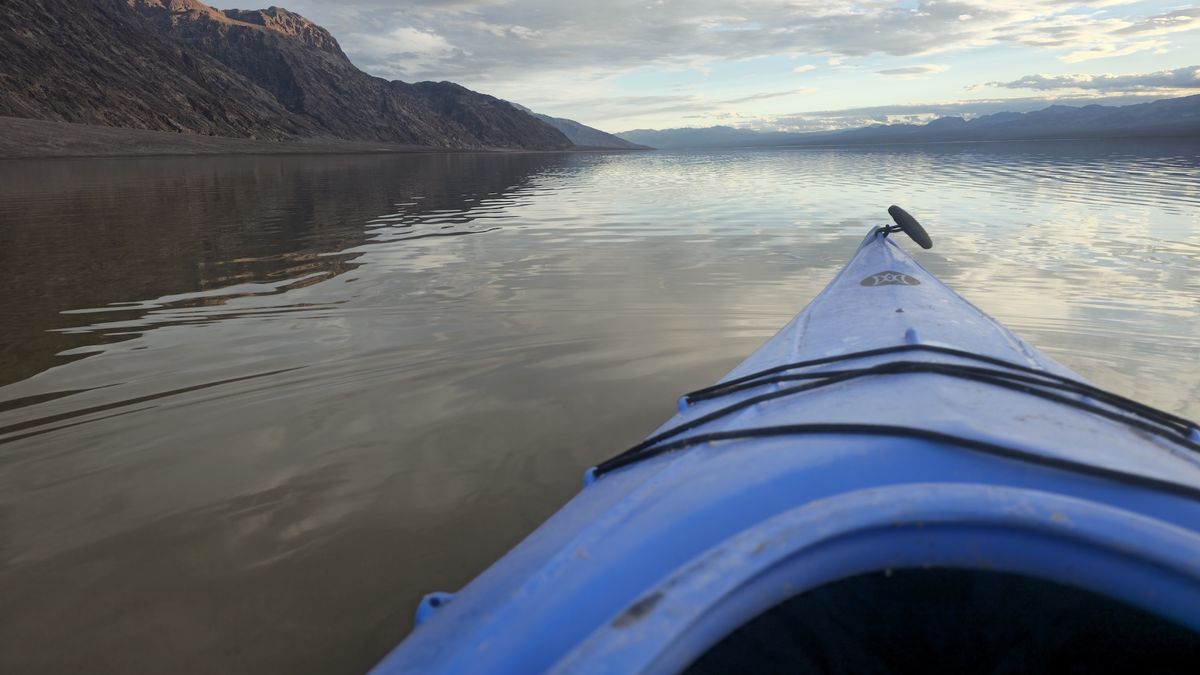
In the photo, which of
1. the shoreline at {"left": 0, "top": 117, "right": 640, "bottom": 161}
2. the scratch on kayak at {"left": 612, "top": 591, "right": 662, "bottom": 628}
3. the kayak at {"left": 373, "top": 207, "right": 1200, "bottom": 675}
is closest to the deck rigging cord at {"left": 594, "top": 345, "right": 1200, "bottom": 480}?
the kayak at {"left": 373, "top": 207, "right": 1200, "bottom": 675}

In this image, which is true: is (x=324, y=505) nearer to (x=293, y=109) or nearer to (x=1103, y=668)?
(x=1103, y=668)

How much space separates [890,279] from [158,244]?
10224 millimetres

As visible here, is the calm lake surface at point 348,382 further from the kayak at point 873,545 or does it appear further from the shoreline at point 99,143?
the shoreline at point 99,143

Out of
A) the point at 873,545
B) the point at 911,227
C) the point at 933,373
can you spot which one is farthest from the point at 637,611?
the point at 911,227

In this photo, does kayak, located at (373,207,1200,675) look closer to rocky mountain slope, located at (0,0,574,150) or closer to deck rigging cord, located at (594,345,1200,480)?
deck rigging cord, located at (594,345,1200,480)

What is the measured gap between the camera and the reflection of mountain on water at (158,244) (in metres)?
5.85

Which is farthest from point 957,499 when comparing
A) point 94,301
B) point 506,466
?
point 94,301

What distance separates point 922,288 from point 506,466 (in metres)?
2.65

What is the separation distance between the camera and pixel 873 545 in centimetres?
136

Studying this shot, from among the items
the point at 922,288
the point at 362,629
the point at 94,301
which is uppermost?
the point at 922,288

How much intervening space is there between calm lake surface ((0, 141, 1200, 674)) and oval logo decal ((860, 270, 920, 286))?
1.15 meters

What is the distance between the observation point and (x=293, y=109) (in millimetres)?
104875

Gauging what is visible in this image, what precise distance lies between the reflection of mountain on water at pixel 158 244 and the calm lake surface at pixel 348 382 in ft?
0.22

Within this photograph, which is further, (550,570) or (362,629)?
(362,629)
